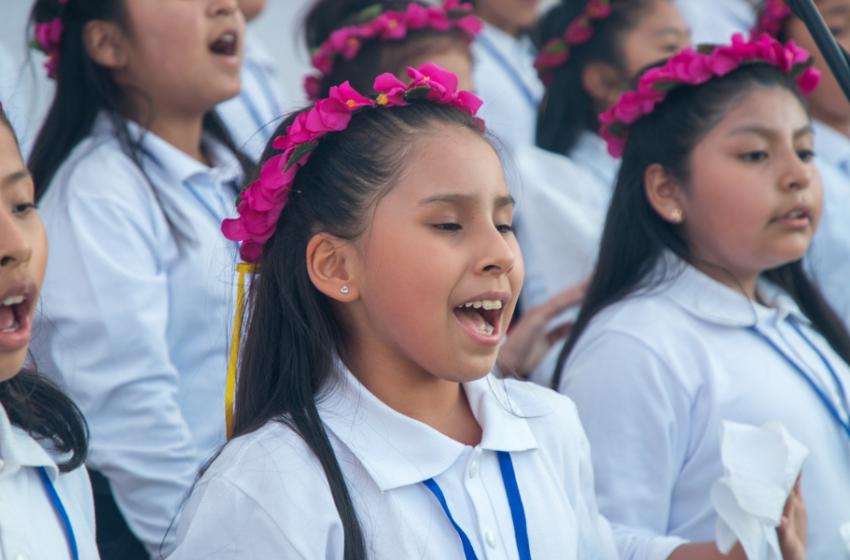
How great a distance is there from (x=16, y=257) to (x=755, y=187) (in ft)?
5.41

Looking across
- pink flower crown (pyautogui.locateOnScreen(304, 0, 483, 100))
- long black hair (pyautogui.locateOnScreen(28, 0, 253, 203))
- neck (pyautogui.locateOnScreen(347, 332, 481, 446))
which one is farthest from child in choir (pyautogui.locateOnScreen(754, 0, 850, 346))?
long black hair (pyautogui.locateOnScreen(28, 0, 253, 203))

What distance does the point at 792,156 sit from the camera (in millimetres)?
2273

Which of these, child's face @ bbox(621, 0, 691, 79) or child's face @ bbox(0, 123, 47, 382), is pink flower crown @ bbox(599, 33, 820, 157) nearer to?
child's face @ bbox(621, 0, 691, 79)

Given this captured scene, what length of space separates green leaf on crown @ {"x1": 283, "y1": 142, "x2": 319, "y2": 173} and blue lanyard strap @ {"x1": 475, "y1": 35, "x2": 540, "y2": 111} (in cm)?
270

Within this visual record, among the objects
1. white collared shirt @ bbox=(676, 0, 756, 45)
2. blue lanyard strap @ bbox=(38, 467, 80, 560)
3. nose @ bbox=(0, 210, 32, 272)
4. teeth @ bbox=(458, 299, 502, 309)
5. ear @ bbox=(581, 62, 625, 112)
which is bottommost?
white collared shirt @ bbox=(676, 0, 756, 45)

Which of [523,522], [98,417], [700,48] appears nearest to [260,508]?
[523,522]

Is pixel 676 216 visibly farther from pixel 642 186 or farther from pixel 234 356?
pixel 234 356

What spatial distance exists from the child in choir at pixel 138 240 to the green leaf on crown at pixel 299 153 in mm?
542

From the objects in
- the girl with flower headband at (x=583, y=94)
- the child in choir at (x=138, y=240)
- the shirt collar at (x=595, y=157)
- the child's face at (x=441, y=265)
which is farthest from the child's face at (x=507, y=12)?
the child's face at (x=441, y=265)

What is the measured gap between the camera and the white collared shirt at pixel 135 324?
6.93ft

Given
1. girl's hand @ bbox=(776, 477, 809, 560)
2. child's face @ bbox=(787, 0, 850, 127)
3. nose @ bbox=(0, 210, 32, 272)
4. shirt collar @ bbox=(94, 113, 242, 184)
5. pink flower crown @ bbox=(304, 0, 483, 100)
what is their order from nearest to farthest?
nose @ bbox=(0, 210, 32, 272) → girl's hand @ bbox=(776, 477, 809, 560) → shirt collar @ bbox=(94, 113, 242, 184) → pink flower crown @ bbox=(304, 0, 483, 100) → child's face @ bbox=(787, 0, 850, 127)

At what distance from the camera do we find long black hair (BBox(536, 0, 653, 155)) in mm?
3627

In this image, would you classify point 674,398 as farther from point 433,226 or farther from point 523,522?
point 433,226

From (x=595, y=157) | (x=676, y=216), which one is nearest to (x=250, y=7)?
(x=595, y=157)
